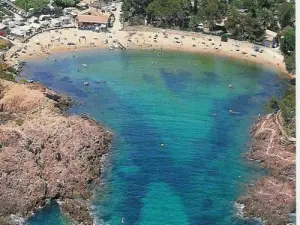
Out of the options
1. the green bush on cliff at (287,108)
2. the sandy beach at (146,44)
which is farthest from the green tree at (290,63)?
the green bush on cliff at (287,108)

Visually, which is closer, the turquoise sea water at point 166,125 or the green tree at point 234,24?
the turquoise sea water at point 166,125

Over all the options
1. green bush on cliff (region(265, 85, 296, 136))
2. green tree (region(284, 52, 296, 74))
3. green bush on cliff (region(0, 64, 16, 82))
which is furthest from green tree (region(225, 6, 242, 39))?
green bush on cliff (region(0, 64, 16, 82))

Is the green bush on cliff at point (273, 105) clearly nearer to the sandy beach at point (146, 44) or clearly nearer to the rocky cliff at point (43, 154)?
the sandy beach at point (146, 44)

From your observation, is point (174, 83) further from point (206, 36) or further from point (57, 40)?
point (57, 40)

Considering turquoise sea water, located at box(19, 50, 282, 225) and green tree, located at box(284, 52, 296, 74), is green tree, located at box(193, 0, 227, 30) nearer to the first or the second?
turquoise sea water, located at box(19, 50, 282, 225)

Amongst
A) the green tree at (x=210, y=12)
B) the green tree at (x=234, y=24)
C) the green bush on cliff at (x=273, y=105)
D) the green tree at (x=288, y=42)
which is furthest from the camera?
the green tree at (x=210, y=12)

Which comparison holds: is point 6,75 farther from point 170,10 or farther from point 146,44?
point 170,10

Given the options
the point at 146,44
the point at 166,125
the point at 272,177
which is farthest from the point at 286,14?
the point at 272,177
